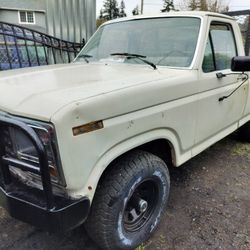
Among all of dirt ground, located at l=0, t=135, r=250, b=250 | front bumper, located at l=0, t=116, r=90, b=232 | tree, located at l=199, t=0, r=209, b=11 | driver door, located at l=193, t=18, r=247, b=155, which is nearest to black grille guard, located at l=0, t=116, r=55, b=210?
front bumper, located at l=0, t=116, r=90, b=232

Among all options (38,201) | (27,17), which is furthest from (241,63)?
(27,17)

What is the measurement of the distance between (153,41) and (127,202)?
173 cm

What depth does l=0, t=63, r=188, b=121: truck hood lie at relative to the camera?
1722mm

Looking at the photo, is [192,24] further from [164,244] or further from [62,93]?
[164,244]

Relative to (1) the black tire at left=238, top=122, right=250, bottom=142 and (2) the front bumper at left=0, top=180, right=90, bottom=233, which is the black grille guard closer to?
(2) the front bumper at left=0, top=180, right=90, bottom=233

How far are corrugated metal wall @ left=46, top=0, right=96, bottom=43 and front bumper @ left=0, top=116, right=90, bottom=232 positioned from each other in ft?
15.7

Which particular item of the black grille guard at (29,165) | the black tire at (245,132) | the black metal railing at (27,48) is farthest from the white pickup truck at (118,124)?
the black metal railing at (27,48)

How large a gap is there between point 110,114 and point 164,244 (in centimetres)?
131

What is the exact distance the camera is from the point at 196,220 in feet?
9.06

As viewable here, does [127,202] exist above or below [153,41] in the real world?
below

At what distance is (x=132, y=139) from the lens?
2.05 meters

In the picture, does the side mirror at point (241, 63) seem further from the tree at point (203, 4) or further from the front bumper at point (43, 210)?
the tree at point (203, 4)

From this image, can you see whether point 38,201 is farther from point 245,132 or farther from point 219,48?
point 245,132

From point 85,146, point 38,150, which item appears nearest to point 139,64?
point 85,146
